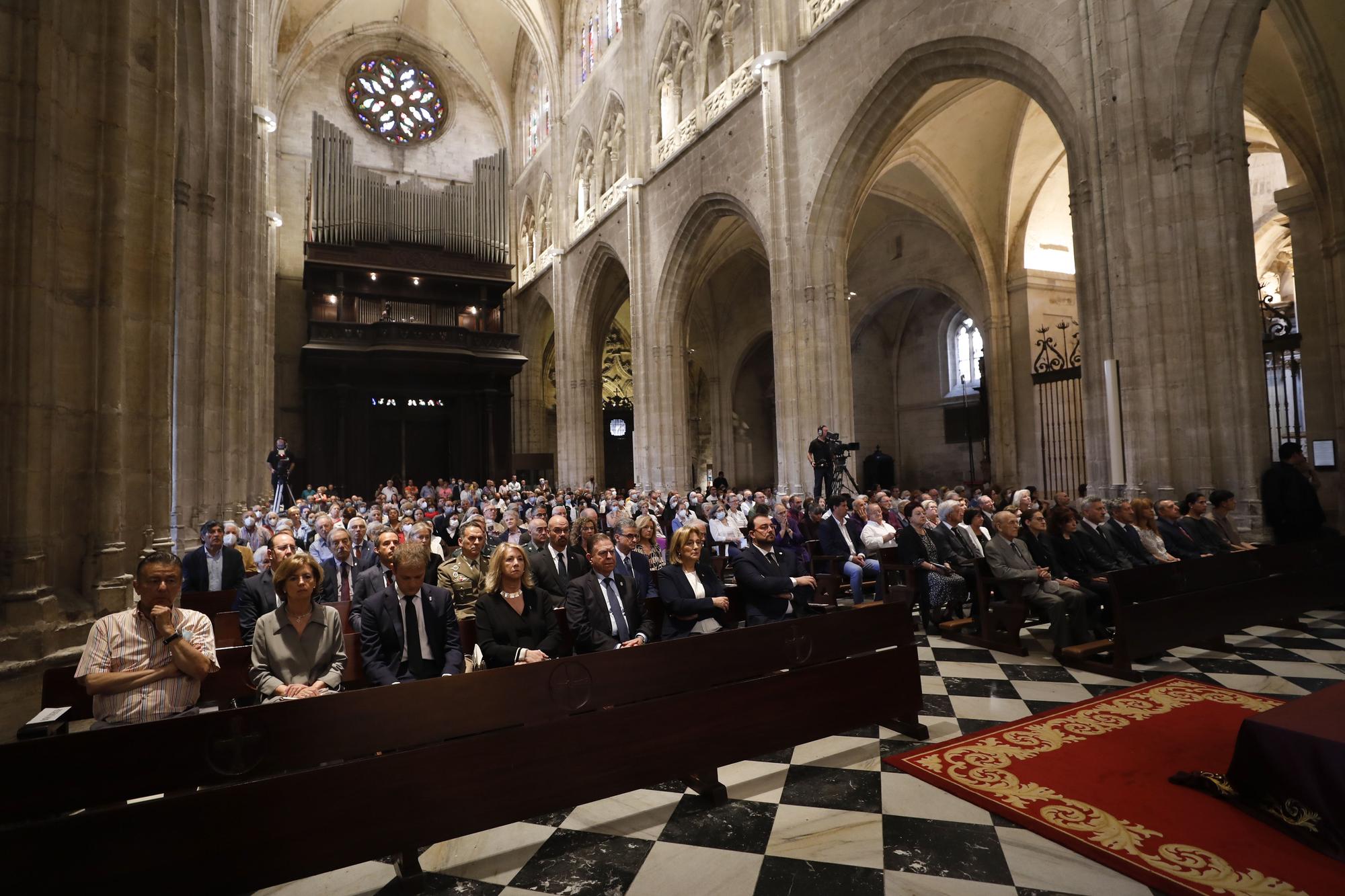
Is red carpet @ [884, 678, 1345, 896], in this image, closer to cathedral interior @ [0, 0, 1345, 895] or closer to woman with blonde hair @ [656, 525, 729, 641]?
cathedral interior @ [0, 0, 1345, 895]

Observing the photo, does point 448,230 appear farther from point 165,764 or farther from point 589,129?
point 165,764

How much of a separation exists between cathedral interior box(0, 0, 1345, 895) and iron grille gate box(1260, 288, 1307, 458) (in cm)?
19

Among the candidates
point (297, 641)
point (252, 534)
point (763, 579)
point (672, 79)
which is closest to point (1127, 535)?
point (763, 579)

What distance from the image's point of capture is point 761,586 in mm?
4559

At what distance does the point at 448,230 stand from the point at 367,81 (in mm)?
6994

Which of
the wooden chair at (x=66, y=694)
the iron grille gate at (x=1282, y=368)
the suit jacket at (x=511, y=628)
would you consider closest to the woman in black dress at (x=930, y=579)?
the suit jacket at (x=511, y=628)

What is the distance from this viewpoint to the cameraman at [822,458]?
11.1 metres

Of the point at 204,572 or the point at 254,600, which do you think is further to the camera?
the point at 204,572

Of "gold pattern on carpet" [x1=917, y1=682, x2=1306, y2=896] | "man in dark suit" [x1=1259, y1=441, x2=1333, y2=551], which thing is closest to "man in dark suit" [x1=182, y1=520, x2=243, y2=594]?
"gold pattern on carpet" [x1=917, y1=682, x2=1306, y2=896]

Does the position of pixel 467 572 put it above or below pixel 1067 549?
above

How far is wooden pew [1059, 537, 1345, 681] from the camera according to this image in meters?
4.79

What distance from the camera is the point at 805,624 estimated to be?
3.53 m

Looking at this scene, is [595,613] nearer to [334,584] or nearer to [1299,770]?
[334,584]

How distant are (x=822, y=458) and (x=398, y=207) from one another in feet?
59.2
